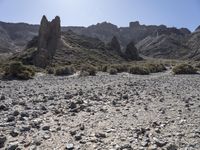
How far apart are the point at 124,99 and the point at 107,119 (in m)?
5.65

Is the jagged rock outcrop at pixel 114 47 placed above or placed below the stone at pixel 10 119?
above

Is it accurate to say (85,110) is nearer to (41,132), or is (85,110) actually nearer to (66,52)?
(41,132)

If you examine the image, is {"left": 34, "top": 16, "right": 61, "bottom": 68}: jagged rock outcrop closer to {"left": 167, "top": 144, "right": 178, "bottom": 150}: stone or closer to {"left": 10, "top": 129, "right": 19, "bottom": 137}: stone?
{"left": 10, "top": 129, "right": 19, "bottom": 137}: stone

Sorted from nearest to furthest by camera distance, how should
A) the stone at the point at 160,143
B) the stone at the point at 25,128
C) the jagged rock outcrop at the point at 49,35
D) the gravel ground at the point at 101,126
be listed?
the stone at the point at 160,143, the gravel ground at the point at 101,126, the stone at the point at 25,128, the jagged rock outcrop at the point at 49,35

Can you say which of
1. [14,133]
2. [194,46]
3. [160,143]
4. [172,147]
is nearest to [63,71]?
[14,133]

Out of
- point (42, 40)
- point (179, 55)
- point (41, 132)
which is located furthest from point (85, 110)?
point (179, 55)

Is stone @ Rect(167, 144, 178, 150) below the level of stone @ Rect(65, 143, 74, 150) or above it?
above

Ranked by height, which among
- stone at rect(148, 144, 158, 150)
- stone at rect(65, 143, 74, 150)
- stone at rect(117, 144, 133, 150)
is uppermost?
stone at rect(148, 144, 158, 150)

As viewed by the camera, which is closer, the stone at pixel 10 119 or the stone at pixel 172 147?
the stone at pixel 172 147

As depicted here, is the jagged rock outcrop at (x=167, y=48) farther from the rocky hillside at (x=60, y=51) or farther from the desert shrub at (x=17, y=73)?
Result: the desert shrub at (x=17, y=73)

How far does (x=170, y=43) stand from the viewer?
178000 millimetres

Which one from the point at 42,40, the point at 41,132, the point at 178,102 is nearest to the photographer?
the point at 41,132

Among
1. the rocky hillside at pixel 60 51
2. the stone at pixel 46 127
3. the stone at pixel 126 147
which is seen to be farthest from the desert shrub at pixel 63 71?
the stone at pixel 126 147

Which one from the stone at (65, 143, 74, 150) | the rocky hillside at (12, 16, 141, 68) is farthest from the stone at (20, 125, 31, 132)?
the rocky hillside at (12, 16, 141, 68)
